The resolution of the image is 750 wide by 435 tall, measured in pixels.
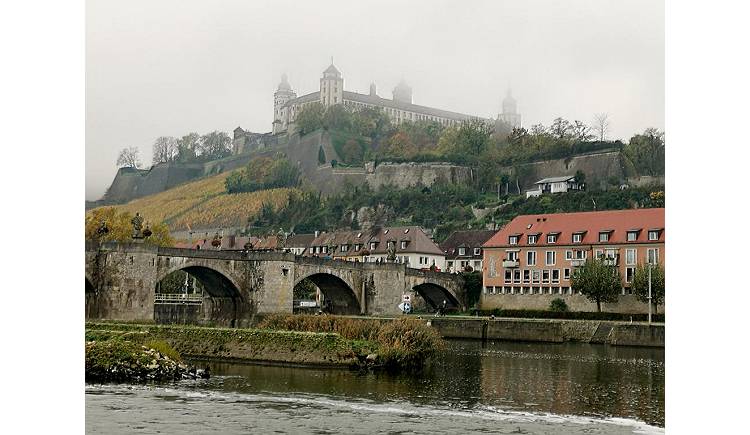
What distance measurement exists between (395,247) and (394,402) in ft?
199

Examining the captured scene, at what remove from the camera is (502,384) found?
29453 mm

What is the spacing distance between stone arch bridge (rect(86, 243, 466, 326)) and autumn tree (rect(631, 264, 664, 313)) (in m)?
16.4

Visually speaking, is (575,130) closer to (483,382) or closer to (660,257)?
(660,257)

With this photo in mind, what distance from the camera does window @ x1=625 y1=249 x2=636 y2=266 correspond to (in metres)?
61.0

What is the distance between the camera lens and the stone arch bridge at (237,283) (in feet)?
157

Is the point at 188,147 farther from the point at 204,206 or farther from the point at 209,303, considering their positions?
the point at 209,303

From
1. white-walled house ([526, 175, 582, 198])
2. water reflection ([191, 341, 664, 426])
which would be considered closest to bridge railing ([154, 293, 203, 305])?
water reflection ([191, 341, 664, 426])

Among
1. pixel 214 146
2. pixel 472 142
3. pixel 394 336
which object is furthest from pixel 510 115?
pixel 394 336

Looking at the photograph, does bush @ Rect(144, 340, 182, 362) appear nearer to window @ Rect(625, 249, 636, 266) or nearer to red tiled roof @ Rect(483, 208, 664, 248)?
window @ Rect(625, 249, 636, 266)

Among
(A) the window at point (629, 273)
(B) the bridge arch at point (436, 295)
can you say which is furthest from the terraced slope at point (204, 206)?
(A) the window at point (629, 273)
